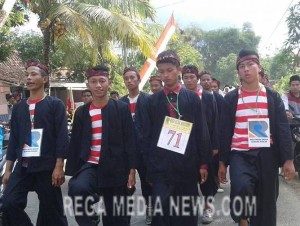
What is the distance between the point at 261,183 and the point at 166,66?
147cm

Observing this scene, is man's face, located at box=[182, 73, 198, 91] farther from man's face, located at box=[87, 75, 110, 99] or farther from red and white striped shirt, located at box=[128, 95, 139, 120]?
man's face, located at box=[87, 75, 110, 99]

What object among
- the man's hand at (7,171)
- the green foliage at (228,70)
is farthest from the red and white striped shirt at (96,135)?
the green foliage at (228,70)

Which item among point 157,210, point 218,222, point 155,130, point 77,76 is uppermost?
point 77,76

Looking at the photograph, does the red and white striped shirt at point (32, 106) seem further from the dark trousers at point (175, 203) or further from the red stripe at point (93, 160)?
the dark trousers at point (175, 203)

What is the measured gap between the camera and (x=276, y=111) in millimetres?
3887

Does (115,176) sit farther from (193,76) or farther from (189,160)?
(193,76)

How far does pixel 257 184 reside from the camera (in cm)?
383

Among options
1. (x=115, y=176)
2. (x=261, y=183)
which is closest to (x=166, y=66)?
(x=115, y=176)

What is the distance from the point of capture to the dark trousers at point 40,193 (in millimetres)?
3926

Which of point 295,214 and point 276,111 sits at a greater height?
point 276,111

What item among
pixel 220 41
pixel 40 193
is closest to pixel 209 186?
pixel 40 193

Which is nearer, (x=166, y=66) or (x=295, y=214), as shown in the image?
(x=166, y=66)

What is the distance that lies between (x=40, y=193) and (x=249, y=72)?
2457 millimetres

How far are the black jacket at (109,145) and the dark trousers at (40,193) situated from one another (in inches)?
11.1
